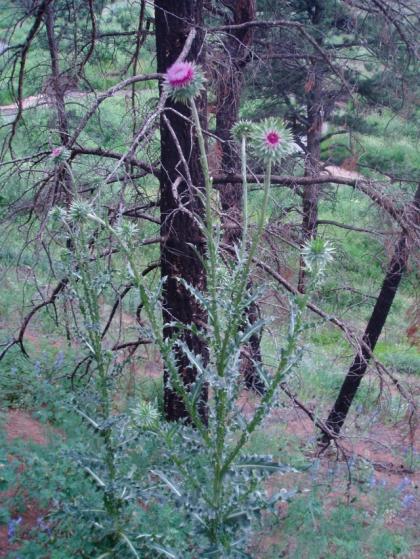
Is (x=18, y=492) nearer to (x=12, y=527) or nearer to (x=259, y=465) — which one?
(x=12, y=527)

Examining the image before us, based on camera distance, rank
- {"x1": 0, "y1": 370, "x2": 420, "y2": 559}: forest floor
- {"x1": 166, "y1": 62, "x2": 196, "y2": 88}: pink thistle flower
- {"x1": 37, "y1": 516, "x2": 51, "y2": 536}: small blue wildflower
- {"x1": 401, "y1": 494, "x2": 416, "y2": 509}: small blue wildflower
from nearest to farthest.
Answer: {"x1": 166, "y1": 62, "x2": 196, "y2": 88}: pink thistle flower → {"x1": 37, "y1": 516, "x2": 51, "y2": 536}: small blue wildflower → {"x1": 0, "y1": 370, "x2": 420, "y2": 559}: forest floor → {"x1": 401, "y1": 494, "x2": 416, "y2": 509}: small blue wildflower

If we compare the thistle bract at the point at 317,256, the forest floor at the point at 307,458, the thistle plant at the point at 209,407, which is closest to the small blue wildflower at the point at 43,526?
the forest floor at the point at 307,458

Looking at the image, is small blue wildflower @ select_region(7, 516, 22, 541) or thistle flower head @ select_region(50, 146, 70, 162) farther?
small blue wildflower @ select_region(7, 516, 22, 541)

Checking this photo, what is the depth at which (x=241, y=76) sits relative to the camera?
6.98 m

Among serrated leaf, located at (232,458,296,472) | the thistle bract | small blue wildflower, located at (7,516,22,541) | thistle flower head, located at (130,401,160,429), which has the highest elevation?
the thistle bract

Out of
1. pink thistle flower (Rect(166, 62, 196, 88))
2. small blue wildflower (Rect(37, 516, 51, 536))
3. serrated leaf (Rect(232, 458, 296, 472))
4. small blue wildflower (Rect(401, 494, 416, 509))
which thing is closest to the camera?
pink thistle flower (Rect(166, 62, 196, 88))

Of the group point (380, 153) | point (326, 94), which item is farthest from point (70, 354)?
point (380, 153)

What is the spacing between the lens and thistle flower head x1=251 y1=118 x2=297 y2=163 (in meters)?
2.83

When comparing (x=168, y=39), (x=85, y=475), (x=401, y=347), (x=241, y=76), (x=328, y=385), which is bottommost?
(x=401, y=347)

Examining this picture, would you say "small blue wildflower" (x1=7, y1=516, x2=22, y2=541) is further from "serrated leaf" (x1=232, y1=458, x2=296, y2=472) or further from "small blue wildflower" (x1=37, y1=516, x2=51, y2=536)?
"serrated leaf" (x1=232, y1=458, x2=296, y2=472)

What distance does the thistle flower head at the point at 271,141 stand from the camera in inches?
111

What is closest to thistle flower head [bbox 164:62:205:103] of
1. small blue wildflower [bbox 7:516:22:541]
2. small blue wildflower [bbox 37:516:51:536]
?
small blue wildflower [bbox 37:516:51:536]

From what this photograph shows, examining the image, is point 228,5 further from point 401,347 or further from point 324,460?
point 401,347

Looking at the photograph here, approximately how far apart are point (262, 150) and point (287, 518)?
2973 mm
